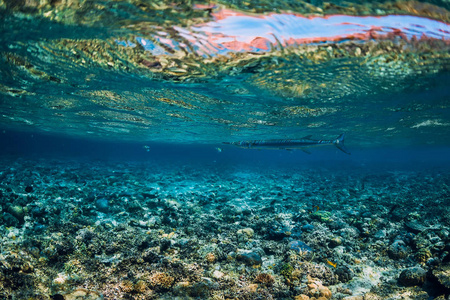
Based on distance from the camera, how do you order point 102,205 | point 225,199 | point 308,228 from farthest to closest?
point 225,199 < point 102,205 < point 308,228

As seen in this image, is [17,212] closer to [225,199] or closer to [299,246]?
[225,199]

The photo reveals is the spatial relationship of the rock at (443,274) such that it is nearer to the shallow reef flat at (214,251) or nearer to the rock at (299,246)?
the shallow reef flat at (214,251)

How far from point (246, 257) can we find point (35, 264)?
4737 mm

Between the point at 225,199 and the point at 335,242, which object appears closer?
the point at 335,242

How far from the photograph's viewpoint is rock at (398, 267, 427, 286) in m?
4.21

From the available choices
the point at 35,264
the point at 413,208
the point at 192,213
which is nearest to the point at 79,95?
the point at 192,213

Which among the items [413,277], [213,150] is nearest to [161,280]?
[413,277]

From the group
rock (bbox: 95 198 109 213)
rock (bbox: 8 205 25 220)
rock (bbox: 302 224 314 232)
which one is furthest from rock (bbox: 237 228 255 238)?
rock (bbox: 8 205 25 220)

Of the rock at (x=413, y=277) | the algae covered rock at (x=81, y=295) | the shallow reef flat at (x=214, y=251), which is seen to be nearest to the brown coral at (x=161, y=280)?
the shallow reef flat at (x=214, y=251)

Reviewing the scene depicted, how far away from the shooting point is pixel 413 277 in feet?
14.0

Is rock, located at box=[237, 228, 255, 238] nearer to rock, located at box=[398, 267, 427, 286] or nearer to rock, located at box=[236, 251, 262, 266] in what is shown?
rock, located at box=[236, 251, 262, 266]

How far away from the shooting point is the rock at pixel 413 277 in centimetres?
421

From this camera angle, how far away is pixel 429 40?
7.01 metres

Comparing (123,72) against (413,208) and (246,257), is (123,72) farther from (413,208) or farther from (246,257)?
(413,208)
